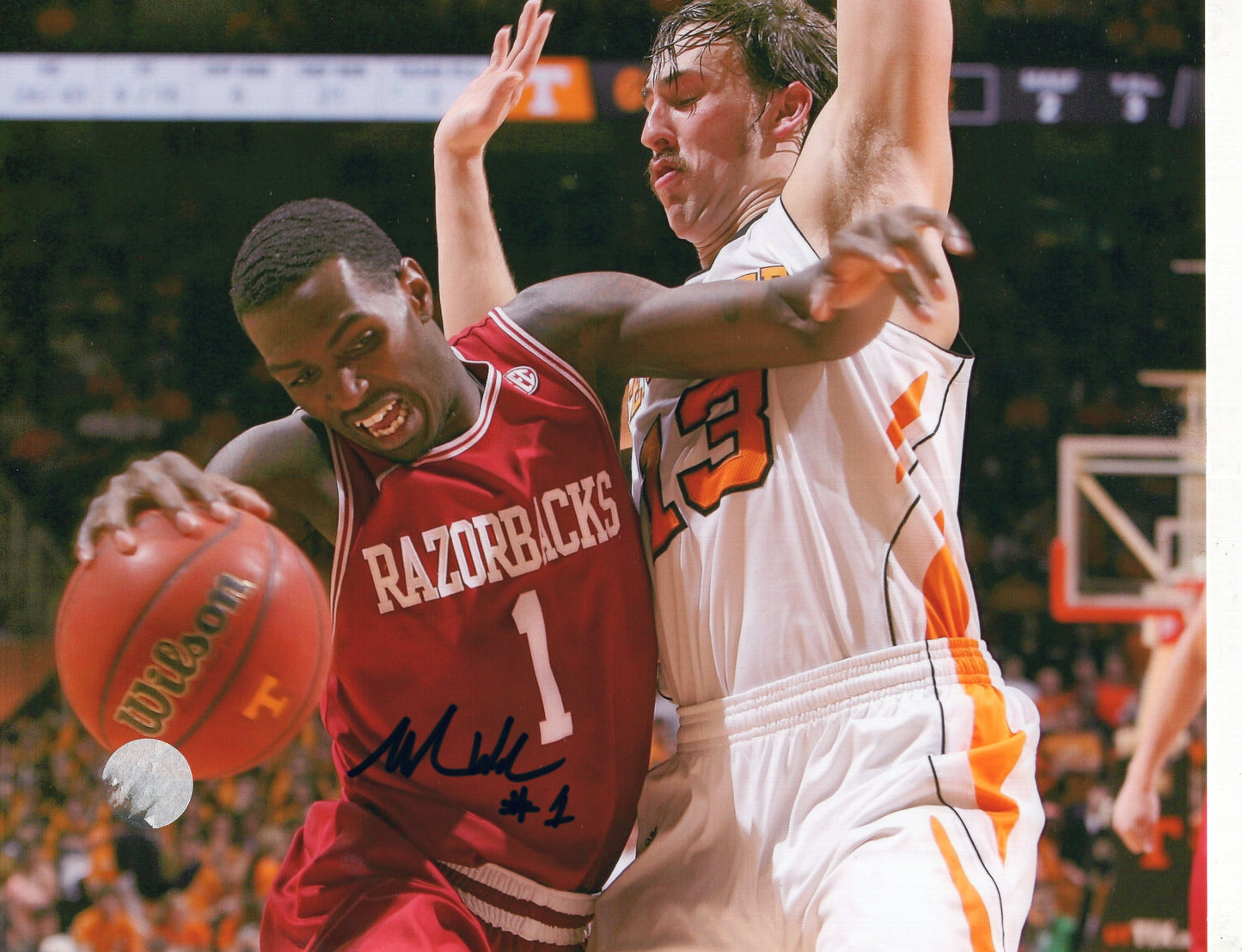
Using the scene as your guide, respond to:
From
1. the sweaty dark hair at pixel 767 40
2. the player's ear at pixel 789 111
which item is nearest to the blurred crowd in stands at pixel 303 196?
the sweaty dark hair at pixel 767 40

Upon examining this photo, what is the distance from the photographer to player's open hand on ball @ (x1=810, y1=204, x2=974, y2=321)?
124 cm

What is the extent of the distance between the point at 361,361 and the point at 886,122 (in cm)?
76

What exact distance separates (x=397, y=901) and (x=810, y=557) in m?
0.68

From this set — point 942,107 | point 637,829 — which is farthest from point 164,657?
point 942,107

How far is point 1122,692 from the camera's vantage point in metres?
4.13

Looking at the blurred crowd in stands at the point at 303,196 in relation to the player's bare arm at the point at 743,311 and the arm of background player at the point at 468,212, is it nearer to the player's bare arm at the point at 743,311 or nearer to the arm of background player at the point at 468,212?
the arm of background player at the point at 468,212

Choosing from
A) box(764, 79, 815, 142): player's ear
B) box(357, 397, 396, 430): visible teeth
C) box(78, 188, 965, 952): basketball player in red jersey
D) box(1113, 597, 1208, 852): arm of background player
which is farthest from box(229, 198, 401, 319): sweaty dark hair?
box(1113, 597, 1208, 852): arm of background player

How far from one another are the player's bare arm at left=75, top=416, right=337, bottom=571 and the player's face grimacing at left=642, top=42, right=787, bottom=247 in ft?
2.30

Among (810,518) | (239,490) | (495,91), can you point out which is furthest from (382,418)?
(495,91)

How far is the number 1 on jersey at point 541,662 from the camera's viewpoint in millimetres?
1479

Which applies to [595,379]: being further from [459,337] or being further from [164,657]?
[164,657]

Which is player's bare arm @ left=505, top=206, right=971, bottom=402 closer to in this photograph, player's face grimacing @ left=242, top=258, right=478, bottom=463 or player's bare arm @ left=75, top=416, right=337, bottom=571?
player's face grimacing @ left=242, top=258, right=478, bottom=463

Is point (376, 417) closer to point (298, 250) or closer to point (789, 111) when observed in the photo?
point (298, 250)

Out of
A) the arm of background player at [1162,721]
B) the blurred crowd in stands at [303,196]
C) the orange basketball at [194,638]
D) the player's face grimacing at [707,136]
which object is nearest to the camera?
the orange basketball at [194,638]
